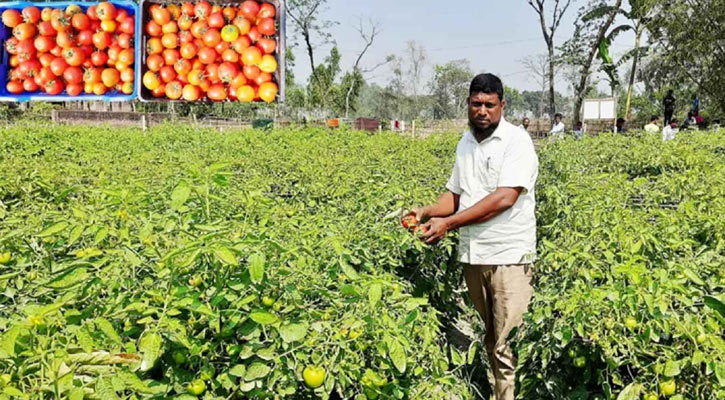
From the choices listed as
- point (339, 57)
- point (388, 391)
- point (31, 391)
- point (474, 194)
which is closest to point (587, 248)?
point (474, 194)

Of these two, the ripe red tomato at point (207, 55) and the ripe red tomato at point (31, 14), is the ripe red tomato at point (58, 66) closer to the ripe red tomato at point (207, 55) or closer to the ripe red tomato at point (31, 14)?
the ripe red tomato at point (31, 14)

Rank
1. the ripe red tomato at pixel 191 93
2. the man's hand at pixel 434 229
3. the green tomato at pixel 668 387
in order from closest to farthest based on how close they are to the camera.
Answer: the green tomato at pixel 668 387
the man's hand at pixel 434 229
the ripe red tomato at pixel 191 93

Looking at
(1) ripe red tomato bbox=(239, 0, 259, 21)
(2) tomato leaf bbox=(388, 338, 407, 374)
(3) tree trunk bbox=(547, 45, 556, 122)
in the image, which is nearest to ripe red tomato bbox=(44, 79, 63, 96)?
(1) ripe red tomato bbox=(239, 0, 259, 21)

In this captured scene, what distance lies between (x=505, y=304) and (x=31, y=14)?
5.25 meters

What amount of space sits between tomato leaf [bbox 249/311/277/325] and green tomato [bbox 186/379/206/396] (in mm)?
194

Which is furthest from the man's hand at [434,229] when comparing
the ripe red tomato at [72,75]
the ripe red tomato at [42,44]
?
the ripe red tomato at [42,44]

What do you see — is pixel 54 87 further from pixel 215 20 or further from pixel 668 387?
pixel 668 387

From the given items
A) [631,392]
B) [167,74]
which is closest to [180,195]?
[631,392]

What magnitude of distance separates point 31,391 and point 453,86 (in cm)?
6937

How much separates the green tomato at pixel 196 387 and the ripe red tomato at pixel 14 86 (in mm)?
5386

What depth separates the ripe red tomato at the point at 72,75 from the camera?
5.70 meters

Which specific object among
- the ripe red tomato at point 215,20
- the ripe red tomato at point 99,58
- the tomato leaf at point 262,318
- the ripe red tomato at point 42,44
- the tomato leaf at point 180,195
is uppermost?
the ripe red tomato at point 215,20

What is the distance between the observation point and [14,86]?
5645 millimetres

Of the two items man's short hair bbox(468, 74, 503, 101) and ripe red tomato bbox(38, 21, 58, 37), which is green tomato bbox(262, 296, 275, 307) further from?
ripe red tomato bbox(38, 21, 58, 37)
